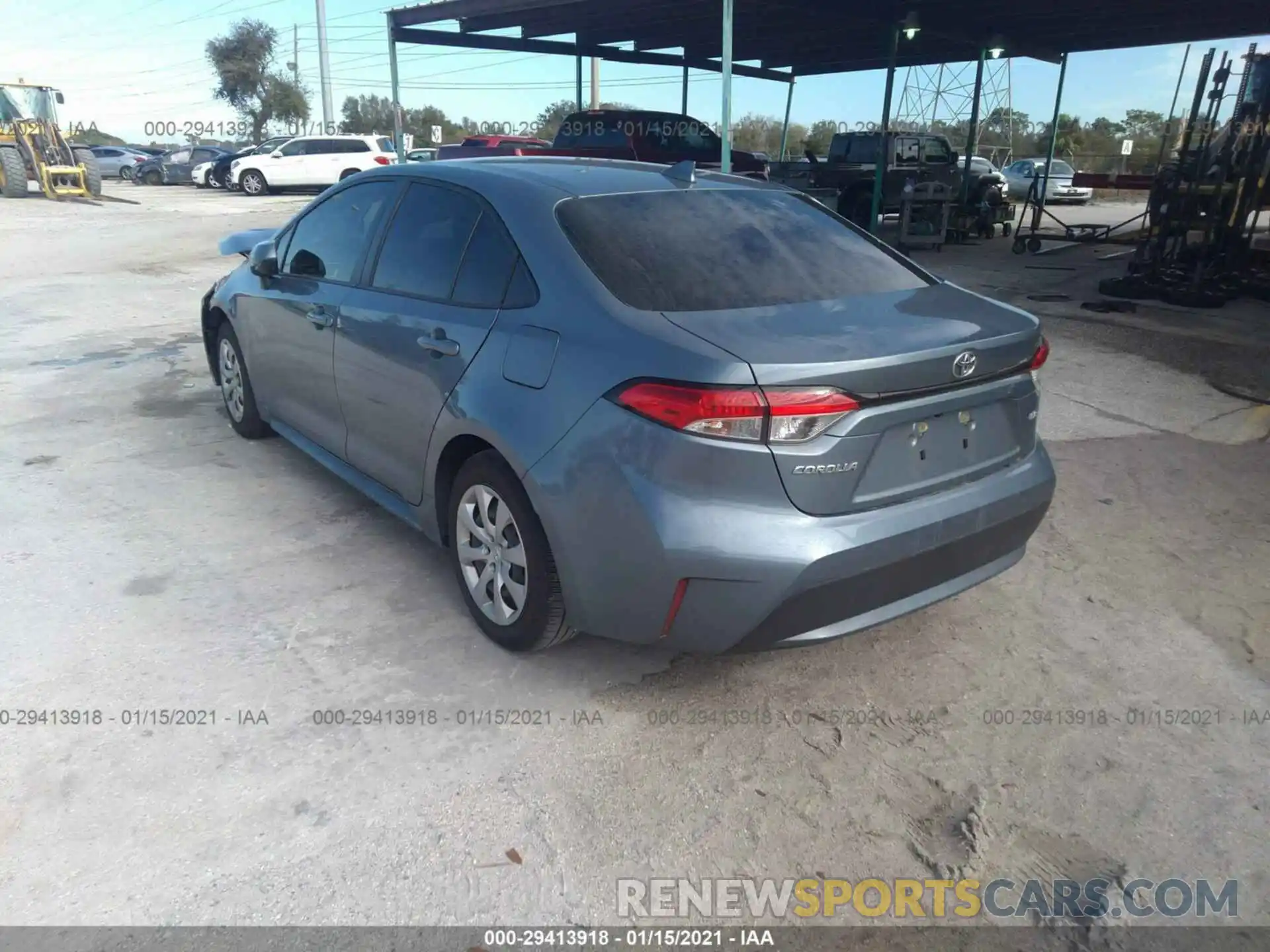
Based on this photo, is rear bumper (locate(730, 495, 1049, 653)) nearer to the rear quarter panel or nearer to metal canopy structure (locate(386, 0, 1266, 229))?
the rear quarter panel

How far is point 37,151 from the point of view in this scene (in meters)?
24.1

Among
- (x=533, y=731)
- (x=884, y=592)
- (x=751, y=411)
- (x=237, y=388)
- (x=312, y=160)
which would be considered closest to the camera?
(x=751, y=411)

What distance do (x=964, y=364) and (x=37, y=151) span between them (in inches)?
1125

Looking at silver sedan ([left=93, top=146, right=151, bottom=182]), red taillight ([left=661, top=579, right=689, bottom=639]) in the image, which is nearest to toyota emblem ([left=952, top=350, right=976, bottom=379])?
red taillight ([left=661, top=579, right=689, bottom=639])

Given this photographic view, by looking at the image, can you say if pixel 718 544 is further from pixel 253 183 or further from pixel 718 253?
pixel 253 183

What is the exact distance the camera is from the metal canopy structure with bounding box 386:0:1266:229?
1460 cm

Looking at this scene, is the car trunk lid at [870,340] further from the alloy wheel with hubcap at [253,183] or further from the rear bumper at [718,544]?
the alloy wheel with hubcap at [253,183]

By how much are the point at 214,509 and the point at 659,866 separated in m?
3.10

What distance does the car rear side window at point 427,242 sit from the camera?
10.9 ft

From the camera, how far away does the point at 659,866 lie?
230 centimetres

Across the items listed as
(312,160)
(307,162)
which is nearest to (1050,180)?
(312,160)

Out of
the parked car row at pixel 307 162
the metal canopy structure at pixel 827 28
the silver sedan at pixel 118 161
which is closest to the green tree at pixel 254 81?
the silver sedan at pixel 118 161

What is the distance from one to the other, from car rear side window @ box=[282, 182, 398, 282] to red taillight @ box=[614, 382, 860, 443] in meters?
2.03

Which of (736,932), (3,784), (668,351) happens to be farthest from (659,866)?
(3,784)
